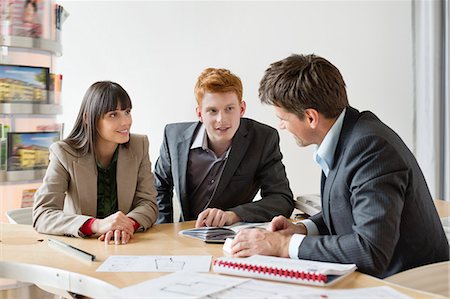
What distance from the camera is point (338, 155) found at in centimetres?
176

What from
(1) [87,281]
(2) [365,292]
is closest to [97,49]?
(1) [87,281]

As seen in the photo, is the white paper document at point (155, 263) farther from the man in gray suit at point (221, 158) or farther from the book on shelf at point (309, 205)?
the book on shelf at point (309, 205)

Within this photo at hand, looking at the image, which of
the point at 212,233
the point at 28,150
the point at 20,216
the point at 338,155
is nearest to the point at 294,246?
the point at 338,155

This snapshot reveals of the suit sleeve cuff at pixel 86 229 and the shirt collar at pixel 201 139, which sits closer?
the suit sleeve cuff at pixel 86 229

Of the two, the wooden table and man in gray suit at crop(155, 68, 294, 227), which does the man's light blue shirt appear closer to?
the wooden table

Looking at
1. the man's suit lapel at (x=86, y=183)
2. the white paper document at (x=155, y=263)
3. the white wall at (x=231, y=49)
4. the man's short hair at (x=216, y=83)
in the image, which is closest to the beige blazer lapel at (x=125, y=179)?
the man's suit lapel at (x=86, y=183)

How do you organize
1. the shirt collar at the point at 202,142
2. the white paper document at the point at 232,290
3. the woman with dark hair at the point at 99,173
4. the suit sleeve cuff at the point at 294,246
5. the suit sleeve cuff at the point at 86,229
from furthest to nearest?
the shirt collar at the point at 202,142 < the woman with dark hair at the point at 99,173 < the suit sleeve cuff at the point at 86,229 < the suit sleeve cuff at the point at 294,246 < the white paper document at the point at 232,290

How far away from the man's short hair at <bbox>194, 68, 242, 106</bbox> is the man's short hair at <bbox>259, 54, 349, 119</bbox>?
0.70 metres

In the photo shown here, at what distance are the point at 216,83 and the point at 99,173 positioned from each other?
2.02 ft

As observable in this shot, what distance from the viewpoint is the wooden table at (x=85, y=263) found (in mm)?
1522

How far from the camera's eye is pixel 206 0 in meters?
4.46

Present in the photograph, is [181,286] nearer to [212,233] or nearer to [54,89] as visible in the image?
[212,233]

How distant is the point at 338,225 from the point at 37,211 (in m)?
1.08

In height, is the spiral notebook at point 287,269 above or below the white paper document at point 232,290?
above
